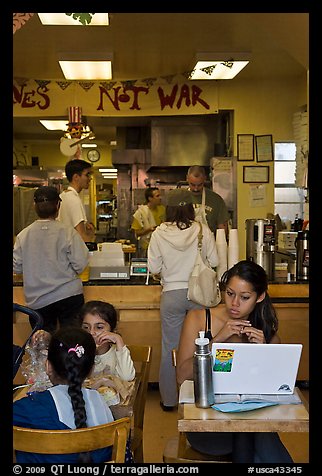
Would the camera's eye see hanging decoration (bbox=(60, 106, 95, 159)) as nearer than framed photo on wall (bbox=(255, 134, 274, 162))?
Yes

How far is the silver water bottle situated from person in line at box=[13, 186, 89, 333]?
7.34ft

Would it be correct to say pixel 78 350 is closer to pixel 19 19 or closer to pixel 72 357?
pixel 72 357

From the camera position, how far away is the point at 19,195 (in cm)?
919

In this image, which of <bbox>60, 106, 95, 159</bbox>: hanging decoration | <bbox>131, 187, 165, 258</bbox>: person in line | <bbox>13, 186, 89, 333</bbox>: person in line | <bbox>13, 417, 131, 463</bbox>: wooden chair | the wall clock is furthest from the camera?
the wall clock

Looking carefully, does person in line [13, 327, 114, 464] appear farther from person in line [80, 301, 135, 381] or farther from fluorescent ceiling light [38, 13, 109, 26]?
fluorescent ceiling light [38, 13, 109, 26]

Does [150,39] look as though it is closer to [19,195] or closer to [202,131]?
[202,131]

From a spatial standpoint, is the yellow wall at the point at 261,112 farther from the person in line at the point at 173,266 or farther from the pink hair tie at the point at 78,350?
the pink hair tie at the point at 78,350

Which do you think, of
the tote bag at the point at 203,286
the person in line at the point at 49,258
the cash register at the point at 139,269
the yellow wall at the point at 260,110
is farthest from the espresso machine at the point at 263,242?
the yellow wall at the point at 260,110

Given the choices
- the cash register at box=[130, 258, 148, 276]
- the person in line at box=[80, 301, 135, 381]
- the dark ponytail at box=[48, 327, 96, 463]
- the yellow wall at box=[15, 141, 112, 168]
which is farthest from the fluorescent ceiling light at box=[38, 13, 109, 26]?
the yellow wall at box=[15, 141, 112, 168]

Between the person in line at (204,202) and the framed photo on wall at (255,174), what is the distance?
2.72 metres

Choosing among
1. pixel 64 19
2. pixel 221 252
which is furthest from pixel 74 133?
pixel 221 252

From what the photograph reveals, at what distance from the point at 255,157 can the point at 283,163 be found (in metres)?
0.59

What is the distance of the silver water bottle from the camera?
2.53 meters
